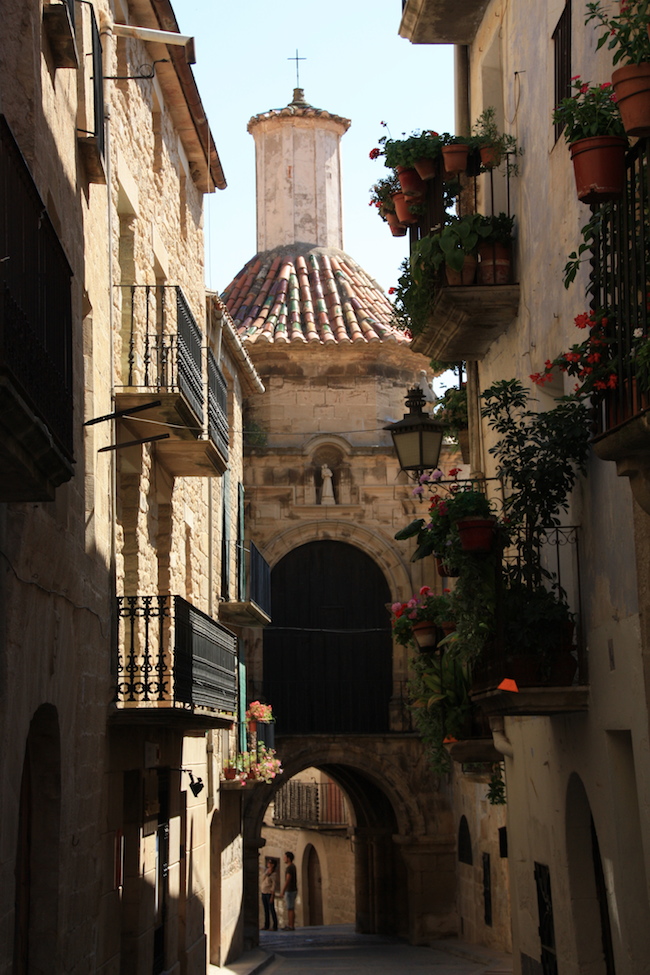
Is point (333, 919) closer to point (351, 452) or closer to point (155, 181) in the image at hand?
point (351, 452)

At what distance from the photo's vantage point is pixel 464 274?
11188 millimetres

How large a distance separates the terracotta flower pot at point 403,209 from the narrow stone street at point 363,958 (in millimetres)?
9821

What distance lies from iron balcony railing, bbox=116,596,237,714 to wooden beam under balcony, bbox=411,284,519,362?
328 cm

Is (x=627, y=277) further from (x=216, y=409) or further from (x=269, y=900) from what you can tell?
(x=269, y=900)

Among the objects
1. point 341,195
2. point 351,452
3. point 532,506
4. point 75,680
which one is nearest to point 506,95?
point 532,506

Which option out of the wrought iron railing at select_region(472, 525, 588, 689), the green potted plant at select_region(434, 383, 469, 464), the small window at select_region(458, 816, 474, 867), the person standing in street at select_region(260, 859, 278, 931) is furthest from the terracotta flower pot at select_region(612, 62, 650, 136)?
the person standing in street at select_region(260, 859, 278, 931)

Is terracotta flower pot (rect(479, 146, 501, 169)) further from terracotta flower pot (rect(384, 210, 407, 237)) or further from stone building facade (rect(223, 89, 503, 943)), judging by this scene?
stone building facade (rect(223, 89, 503, 943))

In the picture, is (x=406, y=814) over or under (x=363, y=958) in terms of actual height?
over

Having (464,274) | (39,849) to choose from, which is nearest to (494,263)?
(464,274)

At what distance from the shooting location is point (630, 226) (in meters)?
6.96

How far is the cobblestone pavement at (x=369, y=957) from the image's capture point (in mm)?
19469

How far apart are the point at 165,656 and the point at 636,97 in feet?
27.4

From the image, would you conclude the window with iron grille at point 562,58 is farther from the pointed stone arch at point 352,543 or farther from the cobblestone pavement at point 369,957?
the pointed stone arch at point 352,543

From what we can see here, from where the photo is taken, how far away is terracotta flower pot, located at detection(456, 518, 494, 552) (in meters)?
9.53
